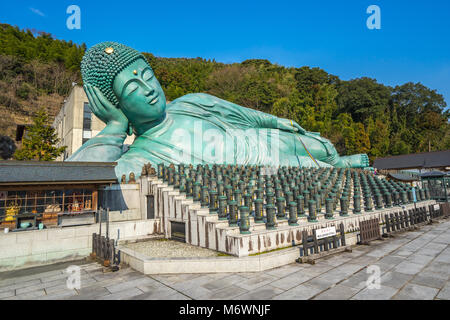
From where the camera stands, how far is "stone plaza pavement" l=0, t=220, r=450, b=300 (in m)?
3.71

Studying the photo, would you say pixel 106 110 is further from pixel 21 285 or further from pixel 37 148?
pixel 37 148

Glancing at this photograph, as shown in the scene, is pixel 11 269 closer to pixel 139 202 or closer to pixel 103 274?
pixel 103 274

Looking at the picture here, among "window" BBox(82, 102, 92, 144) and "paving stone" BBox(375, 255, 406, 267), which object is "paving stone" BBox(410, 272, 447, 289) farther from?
"window" BBox(82, 102, 92, 144)

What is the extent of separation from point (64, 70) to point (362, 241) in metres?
48.4

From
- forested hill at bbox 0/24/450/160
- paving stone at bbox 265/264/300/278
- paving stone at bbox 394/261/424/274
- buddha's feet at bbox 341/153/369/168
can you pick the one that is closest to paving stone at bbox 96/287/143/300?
paving stone at bbox 265/264/300/278

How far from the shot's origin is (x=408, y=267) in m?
4.71

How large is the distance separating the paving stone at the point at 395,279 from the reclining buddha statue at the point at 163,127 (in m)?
8.33

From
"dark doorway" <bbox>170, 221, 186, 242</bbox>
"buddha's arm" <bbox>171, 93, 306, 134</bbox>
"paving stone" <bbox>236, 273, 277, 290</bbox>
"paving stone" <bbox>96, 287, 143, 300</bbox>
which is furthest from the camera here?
"buddha's arm" <bbox>171, 93, 306, 134</bbox>

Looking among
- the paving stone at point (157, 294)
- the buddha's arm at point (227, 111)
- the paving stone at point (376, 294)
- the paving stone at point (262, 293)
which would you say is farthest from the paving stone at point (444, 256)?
the buddha's arm at point (227, 111)

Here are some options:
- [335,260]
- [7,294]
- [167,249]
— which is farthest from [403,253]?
[7,294]

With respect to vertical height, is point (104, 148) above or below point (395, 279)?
above

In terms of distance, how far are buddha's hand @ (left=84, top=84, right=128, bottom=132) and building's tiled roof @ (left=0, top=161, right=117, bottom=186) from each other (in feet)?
13.3

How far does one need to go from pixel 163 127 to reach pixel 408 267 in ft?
33.2

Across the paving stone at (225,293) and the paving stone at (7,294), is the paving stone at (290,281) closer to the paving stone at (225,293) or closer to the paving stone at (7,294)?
the paving stone at (225,293)
